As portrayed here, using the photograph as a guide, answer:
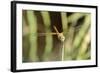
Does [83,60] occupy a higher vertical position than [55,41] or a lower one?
lower

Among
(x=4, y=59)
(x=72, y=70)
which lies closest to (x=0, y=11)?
(x=4, y=59)

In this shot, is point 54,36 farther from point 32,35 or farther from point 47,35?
point 32,35

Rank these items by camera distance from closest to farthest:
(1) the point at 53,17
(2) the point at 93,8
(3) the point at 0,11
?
(3) the point at 0,11 → (1) the point at 53,17 → (2) the point at 93,8

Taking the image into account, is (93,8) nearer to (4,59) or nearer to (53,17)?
(53,17)

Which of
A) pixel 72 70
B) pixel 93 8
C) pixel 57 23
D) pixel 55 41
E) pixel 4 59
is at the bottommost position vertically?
pixel 72 70

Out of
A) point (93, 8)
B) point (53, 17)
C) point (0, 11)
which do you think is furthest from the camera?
point (93, 8)

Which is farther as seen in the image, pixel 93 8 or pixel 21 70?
pixel 93 8

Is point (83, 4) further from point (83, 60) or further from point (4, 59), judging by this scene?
point (4, 59)

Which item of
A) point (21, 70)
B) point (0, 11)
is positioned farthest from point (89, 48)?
point (0, 11)

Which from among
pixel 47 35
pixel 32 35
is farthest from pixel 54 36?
pixel 32 35
